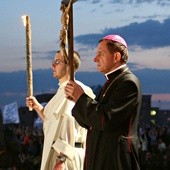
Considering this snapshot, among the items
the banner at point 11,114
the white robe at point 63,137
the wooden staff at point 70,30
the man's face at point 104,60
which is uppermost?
the wooden staff at point 70,30

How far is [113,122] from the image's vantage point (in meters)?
3.10

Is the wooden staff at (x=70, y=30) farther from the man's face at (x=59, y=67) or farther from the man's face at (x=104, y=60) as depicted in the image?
the man's face at (x=59, y=67)

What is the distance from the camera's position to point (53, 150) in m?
4.49

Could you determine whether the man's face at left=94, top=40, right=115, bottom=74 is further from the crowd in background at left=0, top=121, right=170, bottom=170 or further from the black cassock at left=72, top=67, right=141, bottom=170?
the crowd in background at left=0, top=121, right=170, bottom=170

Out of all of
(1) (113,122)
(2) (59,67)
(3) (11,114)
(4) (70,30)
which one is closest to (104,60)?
(4) (70,30)

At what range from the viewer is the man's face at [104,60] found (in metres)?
3.28

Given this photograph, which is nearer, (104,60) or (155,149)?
(104,60)

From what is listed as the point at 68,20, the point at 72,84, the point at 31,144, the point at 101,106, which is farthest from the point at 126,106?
the point at 31,144

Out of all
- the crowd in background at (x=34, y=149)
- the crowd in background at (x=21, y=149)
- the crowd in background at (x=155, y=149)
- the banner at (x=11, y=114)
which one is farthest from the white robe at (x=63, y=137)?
the banner at (x=11, y=114)

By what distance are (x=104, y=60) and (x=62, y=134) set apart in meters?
1.35

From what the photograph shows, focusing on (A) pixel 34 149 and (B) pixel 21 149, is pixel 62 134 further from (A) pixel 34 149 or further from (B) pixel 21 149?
(B) pixel 21 149

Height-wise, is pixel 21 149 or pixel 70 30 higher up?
pixel 70 30

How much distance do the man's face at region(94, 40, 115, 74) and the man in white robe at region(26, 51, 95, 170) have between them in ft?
3.52

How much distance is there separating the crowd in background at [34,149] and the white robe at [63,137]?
13.7 feet
